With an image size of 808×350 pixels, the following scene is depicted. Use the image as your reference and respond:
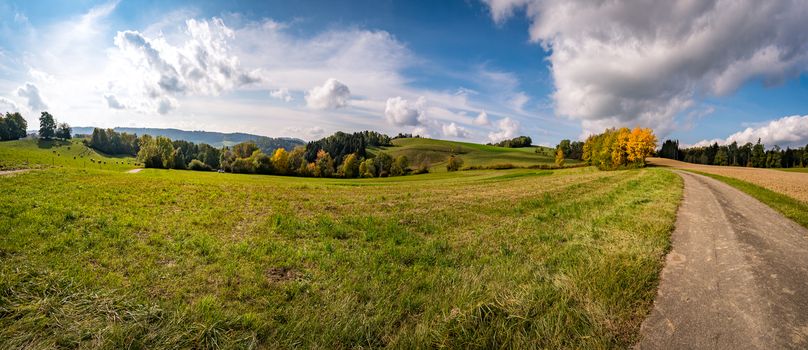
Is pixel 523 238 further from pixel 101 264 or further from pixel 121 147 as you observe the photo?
pixel 121 147

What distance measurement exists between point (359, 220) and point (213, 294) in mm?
7716

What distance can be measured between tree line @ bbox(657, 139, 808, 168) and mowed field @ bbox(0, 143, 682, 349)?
190 metres

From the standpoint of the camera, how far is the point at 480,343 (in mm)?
4652

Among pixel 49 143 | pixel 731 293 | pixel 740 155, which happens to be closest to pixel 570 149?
pixel 740 155

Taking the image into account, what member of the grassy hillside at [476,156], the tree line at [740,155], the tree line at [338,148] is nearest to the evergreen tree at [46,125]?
the tree line at [338,148]

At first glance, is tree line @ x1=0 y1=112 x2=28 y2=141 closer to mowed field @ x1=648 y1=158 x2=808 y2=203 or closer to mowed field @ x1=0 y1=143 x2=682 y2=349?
mowed field @ x1=0 y1=143 x2=682 y2=349

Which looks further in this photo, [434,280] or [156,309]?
[434,280]

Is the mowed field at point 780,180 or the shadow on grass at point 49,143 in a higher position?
the mowed field at point 780,180

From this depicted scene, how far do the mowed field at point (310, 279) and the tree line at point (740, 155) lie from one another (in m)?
190

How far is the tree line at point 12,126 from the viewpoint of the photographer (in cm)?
13425

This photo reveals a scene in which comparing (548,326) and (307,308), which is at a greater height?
(548,326)

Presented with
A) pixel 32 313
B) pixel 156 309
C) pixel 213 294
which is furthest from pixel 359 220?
pixel 32 313

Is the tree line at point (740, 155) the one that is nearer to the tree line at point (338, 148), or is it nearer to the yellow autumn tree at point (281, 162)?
the tree line at point (338, 148)

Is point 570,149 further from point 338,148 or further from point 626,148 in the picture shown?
point 338,148
